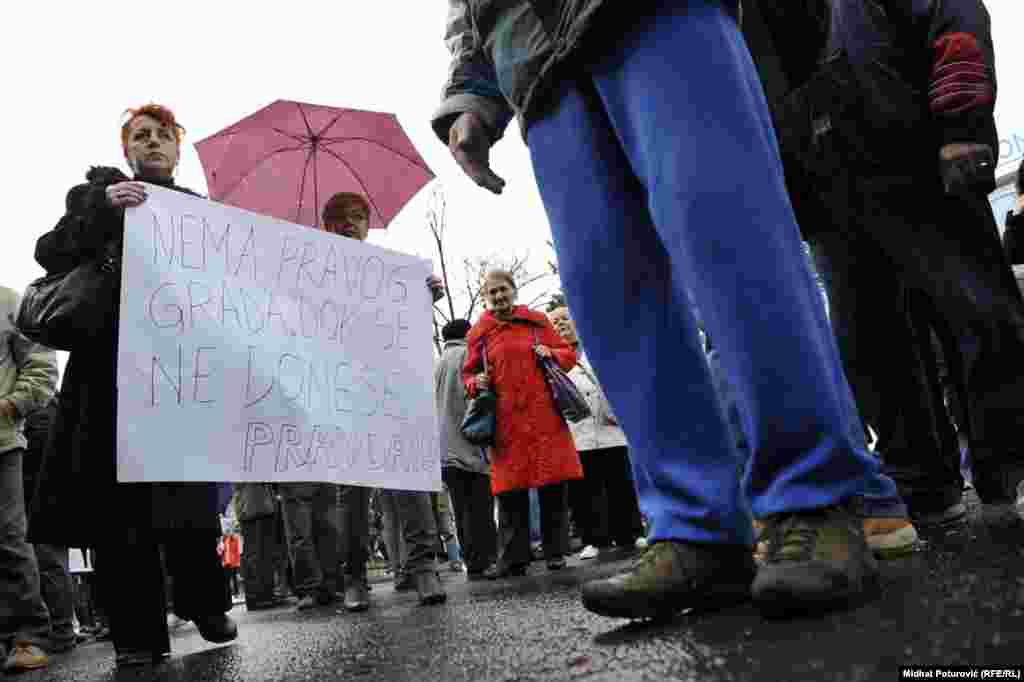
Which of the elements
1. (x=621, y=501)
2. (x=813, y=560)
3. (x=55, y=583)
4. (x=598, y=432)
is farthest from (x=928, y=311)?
(x=55, y=583)

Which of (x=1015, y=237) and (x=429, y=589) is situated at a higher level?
(x=1015, y=237)

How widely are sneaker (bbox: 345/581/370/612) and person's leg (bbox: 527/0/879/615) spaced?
10.8 feet

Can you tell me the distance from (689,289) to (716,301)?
0.08 meters

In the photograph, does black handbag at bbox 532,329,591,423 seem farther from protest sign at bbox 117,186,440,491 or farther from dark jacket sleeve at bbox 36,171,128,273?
dark jacket sleeve at bbox 36,171,128,273

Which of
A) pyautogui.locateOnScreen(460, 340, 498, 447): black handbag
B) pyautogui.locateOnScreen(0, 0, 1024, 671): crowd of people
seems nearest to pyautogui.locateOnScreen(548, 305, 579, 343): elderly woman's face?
pyautogui.locateOnScreen(460, 340, 498, 447): black handbag

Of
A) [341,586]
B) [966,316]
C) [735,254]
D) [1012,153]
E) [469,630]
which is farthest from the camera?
[1012,153]

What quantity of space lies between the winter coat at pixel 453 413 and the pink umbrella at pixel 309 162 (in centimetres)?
162

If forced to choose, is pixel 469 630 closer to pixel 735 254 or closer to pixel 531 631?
pixel 531 631

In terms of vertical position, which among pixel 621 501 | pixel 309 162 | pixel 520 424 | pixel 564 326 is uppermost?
pixel 309 162

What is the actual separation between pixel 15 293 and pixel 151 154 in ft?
6.29

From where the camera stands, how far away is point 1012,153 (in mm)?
17969

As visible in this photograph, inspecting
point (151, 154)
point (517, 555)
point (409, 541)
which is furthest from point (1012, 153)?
point (151, 154)

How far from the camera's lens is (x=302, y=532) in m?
5.93

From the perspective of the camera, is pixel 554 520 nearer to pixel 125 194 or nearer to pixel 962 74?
pixel 125 194
